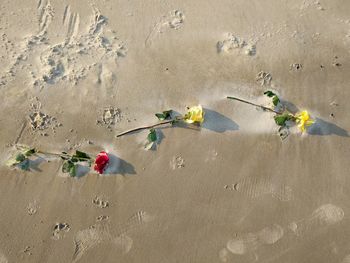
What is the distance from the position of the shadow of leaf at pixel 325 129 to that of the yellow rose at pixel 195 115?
59.6 inches

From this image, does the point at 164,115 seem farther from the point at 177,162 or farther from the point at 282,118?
the point at 282,118

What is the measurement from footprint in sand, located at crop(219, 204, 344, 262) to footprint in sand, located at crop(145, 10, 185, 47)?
297 cm

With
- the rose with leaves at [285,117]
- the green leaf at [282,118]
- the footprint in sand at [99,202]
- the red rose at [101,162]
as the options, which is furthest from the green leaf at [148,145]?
the green leaf at [282,118]

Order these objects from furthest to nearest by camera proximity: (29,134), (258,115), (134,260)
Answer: (258,115) → (29,134) → (134,260)

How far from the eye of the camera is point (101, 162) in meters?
5.55

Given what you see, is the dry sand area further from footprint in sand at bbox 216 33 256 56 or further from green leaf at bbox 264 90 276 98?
green leaf at bbox 264 90 276 98

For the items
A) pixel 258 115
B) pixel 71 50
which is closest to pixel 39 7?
pixel 71 50

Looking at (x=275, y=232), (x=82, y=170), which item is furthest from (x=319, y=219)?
(x=82, y=170)

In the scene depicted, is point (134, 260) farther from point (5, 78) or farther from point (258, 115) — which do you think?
point (5, 78)

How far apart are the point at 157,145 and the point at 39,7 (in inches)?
105

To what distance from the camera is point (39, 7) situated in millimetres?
6430

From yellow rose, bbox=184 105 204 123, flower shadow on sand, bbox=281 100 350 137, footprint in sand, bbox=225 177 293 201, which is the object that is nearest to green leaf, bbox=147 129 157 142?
yellow rose, bbox=184 105 204 123

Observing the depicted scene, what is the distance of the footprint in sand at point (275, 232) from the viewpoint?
5.52 meters

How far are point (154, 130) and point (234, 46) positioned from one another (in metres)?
1.75
